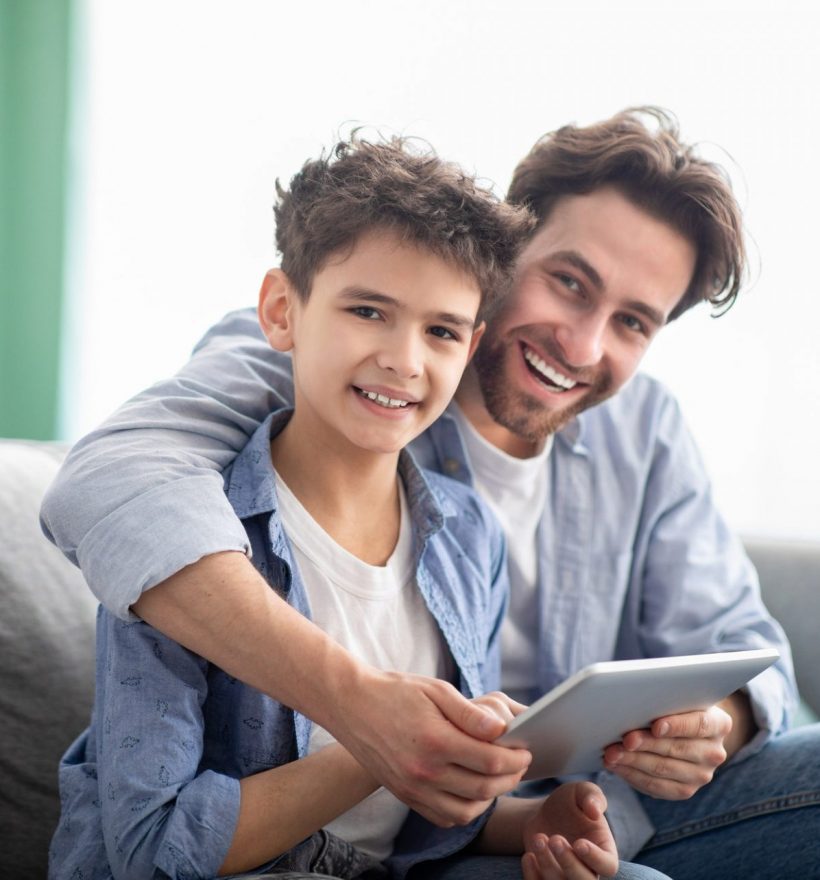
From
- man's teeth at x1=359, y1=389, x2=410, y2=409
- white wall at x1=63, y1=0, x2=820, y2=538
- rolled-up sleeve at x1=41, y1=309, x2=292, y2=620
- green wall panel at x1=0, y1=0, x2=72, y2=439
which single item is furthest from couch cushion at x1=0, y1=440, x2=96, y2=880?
green wall panel at x1=0, y1=0, x2=72, y2=439

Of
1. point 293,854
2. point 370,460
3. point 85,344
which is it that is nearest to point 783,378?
point 370,460

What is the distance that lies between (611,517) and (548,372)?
0.24m

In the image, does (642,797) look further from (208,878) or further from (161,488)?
(161,488)

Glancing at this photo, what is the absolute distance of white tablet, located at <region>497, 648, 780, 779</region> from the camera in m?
0.79

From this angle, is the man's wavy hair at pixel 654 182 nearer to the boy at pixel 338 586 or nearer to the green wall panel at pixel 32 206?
the boy at pixel 338 586

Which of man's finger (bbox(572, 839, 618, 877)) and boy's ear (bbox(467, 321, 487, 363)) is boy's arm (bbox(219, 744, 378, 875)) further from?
boy's ear (bbox(467, 321, 487, 363))

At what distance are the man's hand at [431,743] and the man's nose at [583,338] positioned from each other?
0.64 meters

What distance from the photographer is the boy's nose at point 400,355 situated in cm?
106

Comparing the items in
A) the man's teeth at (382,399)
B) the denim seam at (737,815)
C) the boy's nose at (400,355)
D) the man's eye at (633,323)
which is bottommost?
the denim seam at (737,815)

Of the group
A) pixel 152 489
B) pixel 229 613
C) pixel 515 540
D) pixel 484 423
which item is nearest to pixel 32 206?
pixel 484 423

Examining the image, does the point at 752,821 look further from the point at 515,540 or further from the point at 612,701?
Result: the point at 612,701

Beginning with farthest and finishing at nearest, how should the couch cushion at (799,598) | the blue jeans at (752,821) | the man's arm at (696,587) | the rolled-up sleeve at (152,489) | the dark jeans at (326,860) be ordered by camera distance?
the couch cushion at (799,598) → the man's arm at (696,587) → the blue jeans at (752,821) → the dark jeans at (326,860) → the rolled-up sleeve at (152,489)

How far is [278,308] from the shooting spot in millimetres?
1170

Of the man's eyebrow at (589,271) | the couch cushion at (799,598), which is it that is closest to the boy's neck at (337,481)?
the man's eyebrow at (589,271)
